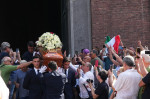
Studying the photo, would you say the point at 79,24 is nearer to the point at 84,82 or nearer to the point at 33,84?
the point at 84,82

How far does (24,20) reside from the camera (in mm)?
27203

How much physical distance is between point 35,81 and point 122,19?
7.59 meters

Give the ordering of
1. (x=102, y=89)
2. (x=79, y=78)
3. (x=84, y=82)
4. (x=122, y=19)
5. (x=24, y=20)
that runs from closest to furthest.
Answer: (x=102, y=89) → (x=84, y=82) → (x=79, y=78) → (x=122, y=19) → (x=24, y=20)

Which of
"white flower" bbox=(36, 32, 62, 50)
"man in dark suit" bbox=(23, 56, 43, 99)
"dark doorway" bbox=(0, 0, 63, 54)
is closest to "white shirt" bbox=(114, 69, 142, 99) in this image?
"man in dark suit" bbox=(23, 56, 43, 99)

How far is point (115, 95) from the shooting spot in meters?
7.41

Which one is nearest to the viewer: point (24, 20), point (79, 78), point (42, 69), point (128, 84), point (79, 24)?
point (128, 84)

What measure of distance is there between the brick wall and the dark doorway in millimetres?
10553

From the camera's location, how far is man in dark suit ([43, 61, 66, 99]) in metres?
8.70

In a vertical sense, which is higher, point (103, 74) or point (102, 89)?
point (103, 74)

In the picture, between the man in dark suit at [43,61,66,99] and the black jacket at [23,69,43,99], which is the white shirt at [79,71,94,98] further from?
the black jacket at [23,69,43,99]

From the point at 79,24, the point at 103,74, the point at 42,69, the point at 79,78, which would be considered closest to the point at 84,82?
the point at 79,78

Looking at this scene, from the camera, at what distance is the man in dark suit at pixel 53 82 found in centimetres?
870

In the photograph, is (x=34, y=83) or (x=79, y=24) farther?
(x=79, y=24)

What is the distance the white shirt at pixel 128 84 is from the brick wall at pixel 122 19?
8.67 metres
